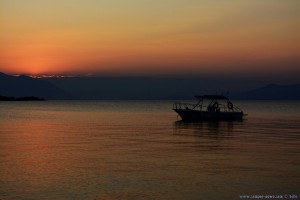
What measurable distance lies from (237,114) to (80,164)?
186 feet

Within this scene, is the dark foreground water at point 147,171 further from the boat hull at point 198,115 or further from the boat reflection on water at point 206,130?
the boat hull at point 198,115

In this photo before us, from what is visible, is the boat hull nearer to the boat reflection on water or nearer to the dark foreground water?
the boat reflection on water

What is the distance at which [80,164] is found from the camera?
2650 cm

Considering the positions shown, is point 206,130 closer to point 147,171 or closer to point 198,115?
point 198,115

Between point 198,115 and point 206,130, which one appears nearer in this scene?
point 206,130

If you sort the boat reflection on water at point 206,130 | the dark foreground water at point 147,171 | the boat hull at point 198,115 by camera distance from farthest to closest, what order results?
the boat hull at point 198,115
the boat reflection on water at point 206,130
the dark foreground water at point 147,171

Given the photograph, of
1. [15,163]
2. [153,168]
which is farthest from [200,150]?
[15,163]

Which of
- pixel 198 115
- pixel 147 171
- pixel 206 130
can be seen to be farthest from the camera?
pixel 198 115

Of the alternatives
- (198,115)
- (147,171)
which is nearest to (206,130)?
(198,115)

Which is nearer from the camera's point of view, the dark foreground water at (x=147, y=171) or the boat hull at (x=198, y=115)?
the dark foreground water at (x=147, y=171)

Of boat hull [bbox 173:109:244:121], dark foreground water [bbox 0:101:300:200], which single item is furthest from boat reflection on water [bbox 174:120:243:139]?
dark foreground water [bbox 0:101:300:200]

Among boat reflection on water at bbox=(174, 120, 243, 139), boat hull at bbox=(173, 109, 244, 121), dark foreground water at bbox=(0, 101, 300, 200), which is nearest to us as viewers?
dark foreground water at bbox=(0, 101, 300, 200)

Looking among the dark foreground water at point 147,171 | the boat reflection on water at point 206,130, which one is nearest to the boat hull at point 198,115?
the boat reflection on water at point 206,130

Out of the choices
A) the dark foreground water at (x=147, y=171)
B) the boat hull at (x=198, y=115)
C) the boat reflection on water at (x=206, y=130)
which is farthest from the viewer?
the boat hull at (x=198, y=115)
